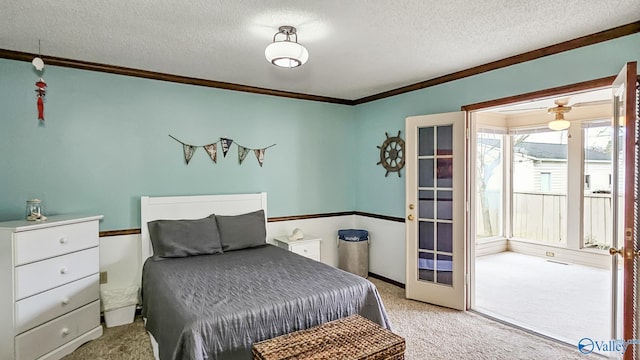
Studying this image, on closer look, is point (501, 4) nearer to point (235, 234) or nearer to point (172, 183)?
point (235, 234)

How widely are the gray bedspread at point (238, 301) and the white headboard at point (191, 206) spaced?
1.66 feet

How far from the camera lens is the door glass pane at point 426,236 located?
383 centimetres

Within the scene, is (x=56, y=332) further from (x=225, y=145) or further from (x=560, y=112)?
(x=560, y=112)

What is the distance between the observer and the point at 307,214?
4.69 meters

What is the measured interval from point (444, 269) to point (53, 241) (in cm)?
362

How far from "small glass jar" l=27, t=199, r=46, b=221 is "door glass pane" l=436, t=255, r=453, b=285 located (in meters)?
3.75

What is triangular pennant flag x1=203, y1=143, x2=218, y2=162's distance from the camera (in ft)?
12.9

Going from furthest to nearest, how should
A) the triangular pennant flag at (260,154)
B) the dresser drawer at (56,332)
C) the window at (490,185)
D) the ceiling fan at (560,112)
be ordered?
the window at (490,185) < the ceiling fan at (560,112) < the triangular pennant flag at (260,154) < the dresser drawer at (56,332)

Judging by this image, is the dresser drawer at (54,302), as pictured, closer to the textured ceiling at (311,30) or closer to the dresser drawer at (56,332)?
the dresser drawer at (56,332)

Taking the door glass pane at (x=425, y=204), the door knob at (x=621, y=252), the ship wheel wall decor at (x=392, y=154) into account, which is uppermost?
the ship wheel wall decor at (x=392, y=154)

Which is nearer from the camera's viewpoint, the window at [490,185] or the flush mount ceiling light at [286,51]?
the flush mount ceiling light at [286,51]

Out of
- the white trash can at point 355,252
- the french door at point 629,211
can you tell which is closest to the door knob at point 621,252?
the french door at point 629,211

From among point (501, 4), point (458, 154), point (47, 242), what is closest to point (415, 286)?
point (458, 154)

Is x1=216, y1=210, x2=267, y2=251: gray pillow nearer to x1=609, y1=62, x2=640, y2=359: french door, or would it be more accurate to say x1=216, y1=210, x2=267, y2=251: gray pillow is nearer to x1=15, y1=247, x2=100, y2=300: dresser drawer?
x1=15, y1=247, x2=100, y2=300: dresser drawer
